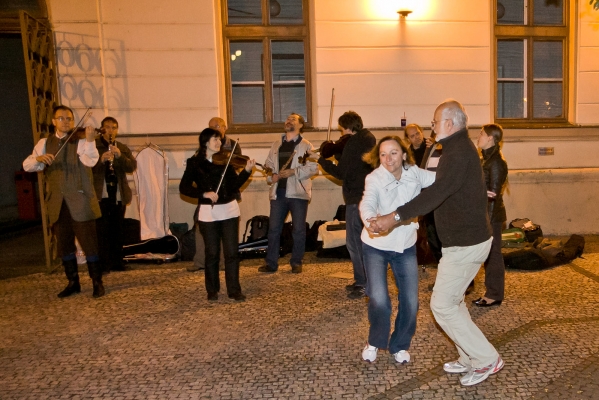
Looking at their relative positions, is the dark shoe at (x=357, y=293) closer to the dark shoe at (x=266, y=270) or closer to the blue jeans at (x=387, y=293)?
the dark shoe at (x=266, y=270)

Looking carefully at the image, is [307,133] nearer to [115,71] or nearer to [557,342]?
[115,71]

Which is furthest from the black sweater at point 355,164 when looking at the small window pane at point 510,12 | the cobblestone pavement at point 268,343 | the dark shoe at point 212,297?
the small window pane at point 510,12

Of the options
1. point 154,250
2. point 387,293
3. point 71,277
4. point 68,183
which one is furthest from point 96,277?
point 387,293

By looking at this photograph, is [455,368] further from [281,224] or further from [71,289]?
[71,289]

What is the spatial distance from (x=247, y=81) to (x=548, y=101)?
511cm

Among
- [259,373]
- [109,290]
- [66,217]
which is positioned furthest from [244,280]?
[259,373]

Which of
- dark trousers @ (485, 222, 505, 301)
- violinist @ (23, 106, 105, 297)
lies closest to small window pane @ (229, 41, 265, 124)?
violinist @ (23, 106, 105, 297)

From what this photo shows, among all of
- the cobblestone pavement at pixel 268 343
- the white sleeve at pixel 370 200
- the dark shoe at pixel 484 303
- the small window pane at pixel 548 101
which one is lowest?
the cobblestone pavement at pixel 268 343

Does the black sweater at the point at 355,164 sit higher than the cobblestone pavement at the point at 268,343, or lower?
higher

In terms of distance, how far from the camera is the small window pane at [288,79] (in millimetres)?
9219

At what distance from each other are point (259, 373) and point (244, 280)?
8.92 feet

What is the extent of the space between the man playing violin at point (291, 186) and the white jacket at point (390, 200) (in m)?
2.95

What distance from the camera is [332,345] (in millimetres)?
4613

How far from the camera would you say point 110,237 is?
7469 mm
